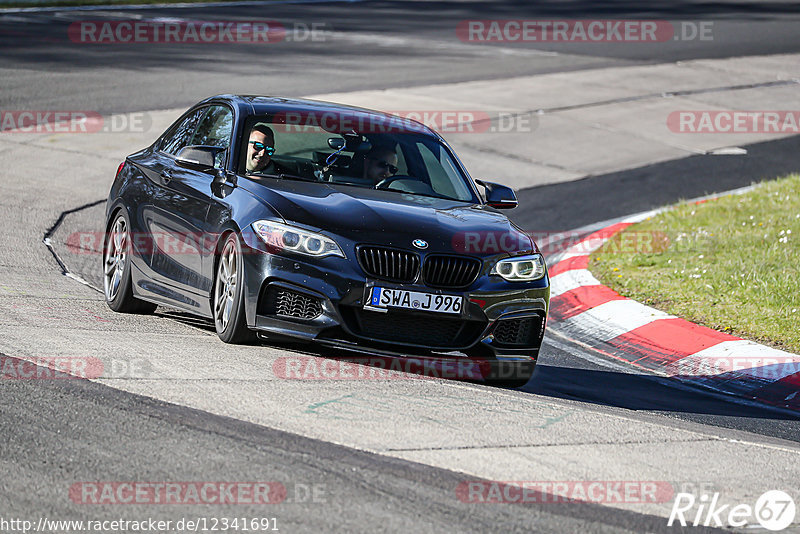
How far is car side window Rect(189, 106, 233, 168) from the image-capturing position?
8062mm

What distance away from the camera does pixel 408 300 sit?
6.80 meters

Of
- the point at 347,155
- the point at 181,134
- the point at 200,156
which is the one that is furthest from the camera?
the point at 181,134

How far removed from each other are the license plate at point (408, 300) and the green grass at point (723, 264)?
10.5ft

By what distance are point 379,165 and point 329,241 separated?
1354 mm

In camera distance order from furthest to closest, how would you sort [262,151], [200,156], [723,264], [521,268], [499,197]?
[723,264] → [499,197] → [262,151] → [200,156] → [521,268]

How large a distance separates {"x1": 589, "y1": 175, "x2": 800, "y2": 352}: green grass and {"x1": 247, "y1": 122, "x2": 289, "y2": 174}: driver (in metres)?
3.75

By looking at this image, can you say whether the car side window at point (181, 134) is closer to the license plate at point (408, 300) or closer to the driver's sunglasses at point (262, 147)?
the driver's sunglasses at point (262, 147)

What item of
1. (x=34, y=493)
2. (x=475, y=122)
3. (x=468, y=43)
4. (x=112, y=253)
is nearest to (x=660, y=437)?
(x=34, y=493)

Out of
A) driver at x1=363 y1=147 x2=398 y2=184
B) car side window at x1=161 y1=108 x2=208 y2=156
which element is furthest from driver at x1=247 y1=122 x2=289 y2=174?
car side window at x1=161 y1=108 x2=208 y2=156

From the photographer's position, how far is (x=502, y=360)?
7.20 meters

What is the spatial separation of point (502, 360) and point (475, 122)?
11.7 metres

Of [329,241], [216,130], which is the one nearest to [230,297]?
[329,241]

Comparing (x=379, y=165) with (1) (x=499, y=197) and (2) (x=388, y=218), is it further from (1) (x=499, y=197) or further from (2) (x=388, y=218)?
(2) (x=388, y=218)

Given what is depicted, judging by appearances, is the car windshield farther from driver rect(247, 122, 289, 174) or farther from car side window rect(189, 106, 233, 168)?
car side window rect(189, 106, 233, 168)
